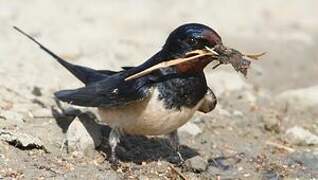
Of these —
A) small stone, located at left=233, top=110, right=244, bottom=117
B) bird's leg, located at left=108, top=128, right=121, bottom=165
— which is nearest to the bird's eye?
bird's leg, located at left=108, top=128, right=121, bottom=165

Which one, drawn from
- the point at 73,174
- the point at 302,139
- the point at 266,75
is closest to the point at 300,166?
the point at 302,139

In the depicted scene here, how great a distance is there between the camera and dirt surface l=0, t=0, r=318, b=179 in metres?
4.89

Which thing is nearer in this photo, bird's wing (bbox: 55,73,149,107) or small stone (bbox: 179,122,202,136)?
bird's wing (bbox: 55,73,149,107)

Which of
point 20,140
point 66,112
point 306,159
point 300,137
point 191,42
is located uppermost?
point 191,42

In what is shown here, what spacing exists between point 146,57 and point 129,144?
7.65 ft

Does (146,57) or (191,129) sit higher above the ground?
(146,57)

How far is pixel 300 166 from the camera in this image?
5.15 metres

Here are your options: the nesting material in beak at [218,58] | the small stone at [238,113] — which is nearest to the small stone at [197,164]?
the nesting material in beak at [218,58]

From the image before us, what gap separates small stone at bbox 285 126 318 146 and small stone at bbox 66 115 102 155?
57.0 inches

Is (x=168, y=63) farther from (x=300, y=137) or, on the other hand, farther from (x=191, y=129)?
(x=300, y=137)

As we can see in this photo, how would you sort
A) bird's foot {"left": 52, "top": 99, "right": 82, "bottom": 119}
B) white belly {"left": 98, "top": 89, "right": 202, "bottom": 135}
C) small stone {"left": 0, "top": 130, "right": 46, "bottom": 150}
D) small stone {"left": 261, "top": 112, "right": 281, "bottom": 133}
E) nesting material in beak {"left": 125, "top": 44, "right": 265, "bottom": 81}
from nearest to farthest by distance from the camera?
nesting material in beak {"left": 125, "top": 44, "right": 265, "bottom": 81}, white belly {"left": 98, "top": 89, "right": 202, "bottom": 135}, small stone {"left": 0, "top": 130, "right": 46, "bottom": 150}, bird's foot {"left": 52, "top": 99, "right": 82, "bottom": 119}, small stone {"left": 261, "top": 112, "right": 281, "bottom": 133}

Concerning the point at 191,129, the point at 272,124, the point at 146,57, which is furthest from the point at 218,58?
the point at 146,57

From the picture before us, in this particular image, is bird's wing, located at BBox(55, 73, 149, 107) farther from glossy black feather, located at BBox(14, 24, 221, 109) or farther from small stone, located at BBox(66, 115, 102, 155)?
small stone, located at BBox(66, 115, 102, 155)

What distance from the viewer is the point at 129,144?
5297 mm
